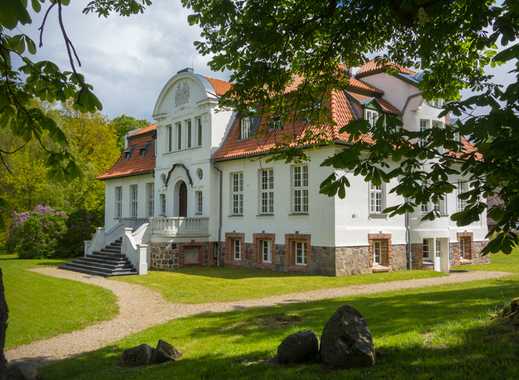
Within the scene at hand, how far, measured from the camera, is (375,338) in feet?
24.2

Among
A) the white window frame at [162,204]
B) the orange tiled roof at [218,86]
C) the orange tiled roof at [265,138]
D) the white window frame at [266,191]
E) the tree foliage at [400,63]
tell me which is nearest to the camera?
the tree foliage at [400,63]

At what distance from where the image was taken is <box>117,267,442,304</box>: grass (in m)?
14.3

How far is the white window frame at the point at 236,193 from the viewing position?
22750 millimetres

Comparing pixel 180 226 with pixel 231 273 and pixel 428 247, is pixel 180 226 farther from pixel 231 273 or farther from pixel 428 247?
pixel 428 247

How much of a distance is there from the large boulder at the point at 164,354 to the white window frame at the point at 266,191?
13675 mm

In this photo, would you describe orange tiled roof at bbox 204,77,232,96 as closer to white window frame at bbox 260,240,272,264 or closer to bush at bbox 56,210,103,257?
white window frame at bbox 260,240,272,264

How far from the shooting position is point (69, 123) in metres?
40.0

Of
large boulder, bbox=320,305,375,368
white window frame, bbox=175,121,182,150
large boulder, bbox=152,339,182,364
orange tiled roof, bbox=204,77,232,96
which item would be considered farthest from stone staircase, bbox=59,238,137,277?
large boulder, bbox=320,305,375,368

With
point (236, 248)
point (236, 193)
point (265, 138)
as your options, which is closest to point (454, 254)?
point (236, 248)

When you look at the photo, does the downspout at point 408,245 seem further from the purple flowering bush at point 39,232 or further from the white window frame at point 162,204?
the purple flowering bush at point 39,232

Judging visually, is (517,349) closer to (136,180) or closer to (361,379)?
(361,379)

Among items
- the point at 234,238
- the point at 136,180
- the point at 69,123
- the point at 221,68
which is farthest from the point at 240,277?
the point at 69,123

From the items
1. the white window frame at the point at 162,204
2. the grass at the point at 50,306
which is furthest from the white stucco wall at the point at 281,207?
the grass at the point at 50,306

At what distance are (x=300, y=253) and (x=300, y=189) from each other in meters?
2.65
